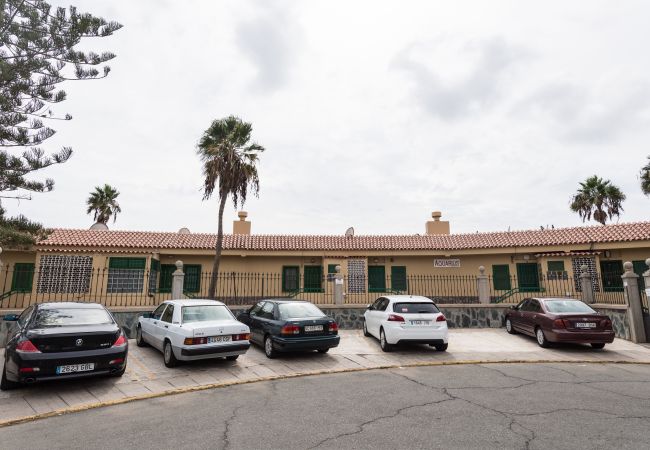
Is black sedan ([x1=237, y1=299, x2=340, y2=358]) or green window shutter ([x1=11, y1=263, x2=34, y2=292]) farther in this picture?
green window shutter ([x1=11, y1=263, x2=34, y2=292])

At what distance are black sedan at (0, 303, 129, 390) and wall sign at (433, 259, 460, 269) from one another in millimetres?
17898

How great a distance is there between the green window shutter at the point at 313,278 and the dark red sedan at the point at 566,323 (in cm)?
1156

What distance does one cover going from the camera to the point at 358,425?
16.1 ft

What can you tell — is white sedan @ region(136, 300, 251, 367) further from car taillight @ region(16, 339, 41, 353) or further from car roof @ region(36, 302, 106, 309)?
car taillight @ region(16, 339, 41, 353)

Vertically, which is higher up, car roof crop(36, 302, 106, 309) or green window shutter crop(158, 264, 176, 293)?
green window shutter crop(158, 264, 176, 293)

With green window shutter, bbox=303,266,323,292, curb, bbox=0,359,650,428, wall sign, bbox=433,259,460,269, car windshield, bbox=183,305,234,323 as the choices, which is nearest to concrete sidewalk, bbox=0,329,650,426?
curb, bbox=0,359,650,428

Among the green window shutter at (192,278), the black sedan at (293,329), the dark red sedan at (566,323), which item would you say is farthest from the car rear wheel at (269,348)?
the green window shutter at (192,278)

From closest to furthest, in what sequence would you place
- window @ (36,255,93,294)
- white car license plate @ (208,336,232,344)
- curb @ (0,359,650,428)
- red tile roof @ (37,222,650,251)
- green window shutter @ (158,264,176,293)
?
curb @ (0,359,650,428), white car license plate @ (208,336,232,344), window @ (36,255,93,294), red tile roof @ (37,222,650,251), green window shutter @ (158,264,176,293)

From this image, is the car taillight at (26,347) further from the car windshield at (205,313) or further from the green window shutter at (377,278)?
the green window shutter at (377,278)

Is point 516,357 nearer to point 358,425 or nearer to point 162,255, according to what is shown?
point 358,425

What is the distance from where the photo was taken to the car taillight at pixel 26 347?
20.0 feet

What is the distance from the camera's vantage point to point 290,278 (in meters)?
21.4

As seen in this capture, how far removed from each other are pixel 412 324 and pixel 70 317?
7866mm

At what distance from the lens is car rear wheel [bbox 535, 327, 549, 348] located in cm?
1092
